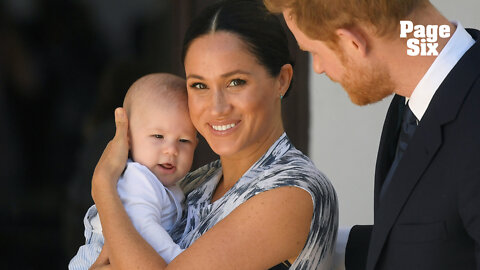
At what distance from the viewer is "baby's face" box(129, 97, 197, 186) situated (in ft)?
8.36

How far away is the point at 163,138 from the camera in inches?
101

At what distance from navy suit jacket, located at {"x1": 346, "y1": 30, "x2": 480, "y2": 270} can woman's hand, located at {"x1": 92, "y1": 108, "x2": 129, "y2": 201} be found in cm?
89

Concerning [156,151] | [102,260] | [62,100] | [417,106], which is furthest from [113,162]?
[62,100]

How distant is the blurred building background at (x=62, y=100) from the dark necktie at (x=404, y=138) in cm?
218

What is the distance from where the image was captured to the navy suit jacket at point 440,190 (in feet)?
5.67

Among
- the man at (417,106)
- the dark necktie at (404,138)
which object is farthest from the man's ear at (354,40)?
the dark necktie at (404,138)

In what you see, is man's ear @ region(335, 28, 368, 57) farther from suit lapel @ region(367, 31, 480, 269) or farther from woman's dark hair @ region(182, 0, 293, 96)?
woman's dark hair @ region(182, 0, 293, 96)

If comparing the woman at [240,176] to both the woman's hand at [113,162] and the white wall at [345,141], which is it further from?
the white wall at [345,141]

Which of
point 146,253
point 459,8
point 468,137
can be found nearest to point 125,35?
point 459,8

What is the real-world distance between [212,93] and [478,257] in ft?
3.35

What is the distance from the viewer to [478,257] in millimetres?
1680

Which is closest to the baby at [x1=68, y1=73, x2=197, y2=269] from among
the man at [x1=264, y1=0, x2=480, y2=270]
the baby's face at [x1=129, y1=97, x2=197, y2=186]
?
the baby's face at [x1=129, y1=97, x2=197, y2=186]

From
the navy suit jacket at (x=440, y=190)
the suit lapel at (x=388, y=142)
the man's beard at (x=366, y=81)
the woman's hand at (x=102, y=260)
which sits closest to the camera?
the navy suit jacket at (x=440, y=190)

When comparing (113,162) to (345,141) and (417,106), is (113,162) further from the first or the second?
(345,141)
